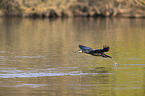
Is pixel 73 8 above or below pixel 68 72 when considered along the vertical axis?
below

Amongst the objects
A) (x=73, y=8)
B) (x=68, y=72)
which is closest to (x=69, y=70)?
(x=68, y=72)

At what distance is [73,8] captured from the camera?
62.0 metres

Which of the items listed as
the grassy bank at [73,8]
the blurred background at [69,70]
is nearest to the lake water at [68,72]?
the blurred background at [69,70]

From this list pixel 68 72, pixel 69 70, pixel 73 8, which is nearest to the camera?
pixel 68 72

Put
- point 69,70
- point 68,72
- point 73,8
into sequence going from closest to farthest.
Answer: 1. point 68,72
2. point 69,70
3. point 73,8

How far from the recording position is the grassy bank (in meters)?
58.2

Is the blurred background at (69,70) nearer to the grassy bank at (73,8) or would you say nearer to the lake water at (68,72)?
the lake water at (68,72)

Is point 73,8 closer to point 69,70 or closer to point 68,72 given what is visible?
point 69,70

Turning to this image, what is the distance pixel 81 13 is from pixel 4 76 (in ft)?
161

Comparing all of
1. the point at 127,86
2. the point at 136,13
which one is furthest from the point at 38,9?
the point at 127,86

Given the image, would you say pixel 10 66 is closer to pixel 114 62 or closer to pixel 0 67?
pixel 0 67

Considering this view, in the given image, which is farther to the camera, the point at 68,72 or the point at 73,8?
the point at 73,8

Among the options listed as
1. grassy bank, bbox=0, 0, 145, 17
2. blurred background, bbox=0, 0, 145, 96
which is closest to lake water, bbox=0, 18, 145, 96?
blurred background, bbox=0, 0, 145, 96

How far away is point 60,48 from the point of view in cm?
2134
